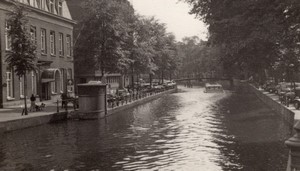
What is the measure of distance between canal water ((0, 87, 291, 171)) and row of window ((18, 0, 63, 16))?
54.9ft

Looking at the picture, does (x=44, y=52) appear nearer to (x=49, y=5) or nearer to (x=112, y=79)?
(x=49, y=5)

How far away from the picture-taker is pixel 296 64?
4256 centimetres

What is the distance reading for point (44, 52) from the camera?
42000 mm

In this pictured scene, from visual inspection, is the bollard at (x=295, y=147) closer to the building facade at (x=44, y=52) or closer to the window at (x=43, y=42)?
the building facade at (x=44, y=52)

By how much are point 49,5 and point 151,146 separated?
29192 mm

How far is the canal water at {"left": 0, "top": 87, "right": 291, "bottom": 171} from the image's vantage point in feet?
46.3

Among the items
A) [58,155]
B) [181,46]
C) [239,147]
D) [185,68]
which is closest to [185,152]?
[239,147]

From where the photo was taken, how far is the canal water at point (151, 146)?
14125 mm

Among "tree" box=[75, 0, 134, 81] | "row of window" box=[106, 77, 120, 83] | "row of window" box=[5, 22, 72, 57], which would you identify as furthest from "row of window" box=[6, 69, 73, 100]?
"row of window" box=[106, 77, 120, 83]

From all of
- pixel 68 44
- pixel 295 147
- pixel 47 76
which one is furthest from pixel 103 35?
pixel 295 147

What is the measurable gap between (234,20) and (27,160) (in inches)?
582

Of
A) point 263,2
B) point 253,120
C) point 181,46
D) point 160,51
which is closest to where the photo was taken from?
point 263,2

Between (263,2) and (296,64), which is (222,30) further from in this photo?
(296,64)

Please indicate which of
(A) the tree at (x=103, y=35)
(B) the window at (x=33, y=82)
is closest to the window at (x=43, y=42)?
(B) the window at (x=33, y=82)
